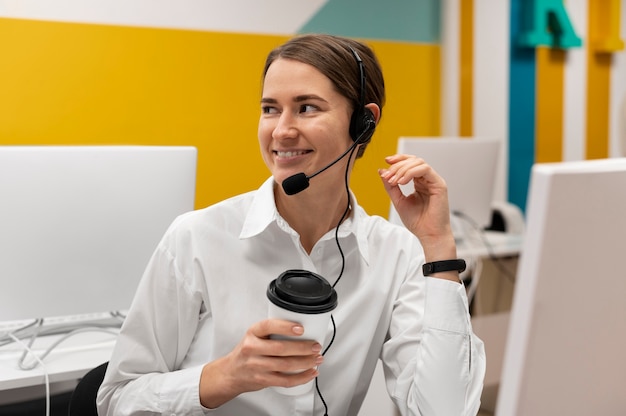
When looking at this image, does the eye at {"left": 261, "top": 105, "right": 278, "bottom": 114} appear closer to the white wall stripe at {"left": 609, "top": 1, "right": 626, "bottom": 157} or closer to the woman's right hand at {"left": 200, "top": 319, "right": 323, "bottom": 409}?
the woman's right hand at {"left": 200, "top": 319, "right": 323, "bottom": 409}

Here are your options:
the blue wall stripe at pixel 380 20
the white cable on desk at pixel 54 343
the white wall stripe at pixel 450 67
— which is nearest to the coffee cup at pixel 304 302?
the white cable on desk at pixel 54 343

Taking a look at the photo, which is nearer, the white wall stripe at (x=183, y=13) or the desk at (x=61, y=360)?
the desk at (x=61, y=360)

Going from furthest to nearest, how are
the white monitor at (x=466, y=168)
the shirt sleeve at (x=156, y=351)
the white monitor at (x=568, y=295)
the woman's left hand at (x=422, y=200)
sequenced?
the white monitor at (x=466, y=168)
the woman's left hand at (x=422, y=200)
the shirt sleeve at (x=156, y=351)
the white monitor at (x=568, y=295)

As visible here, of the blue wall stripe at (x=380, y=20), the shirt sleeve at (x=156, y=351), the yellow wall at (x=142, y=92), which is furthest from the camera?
the blue wall stripe at (x=380, y=20)

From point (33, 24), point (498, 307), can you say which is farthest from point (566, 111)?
point (33, 24)

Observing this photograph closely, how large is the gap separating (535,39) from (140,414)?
3578 mm

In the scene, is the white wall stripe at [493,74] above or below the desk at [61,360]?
above

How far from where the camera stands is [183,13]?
3.33m

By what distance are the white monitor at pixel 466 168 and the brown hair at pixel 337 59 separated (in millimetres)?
1334

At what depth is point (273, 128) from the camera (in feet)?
4.40

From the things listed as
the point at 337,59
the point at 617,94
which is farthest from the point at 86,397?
the point at 617,94

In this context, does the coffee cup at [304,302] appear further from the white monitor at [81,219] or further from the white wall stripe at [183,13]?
the white wall stripe at [183,13]

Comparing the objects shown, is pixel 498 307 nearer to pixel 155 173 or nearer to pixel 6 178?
pixel 155 173

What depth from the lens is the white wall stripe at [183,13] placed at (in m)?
2.97
